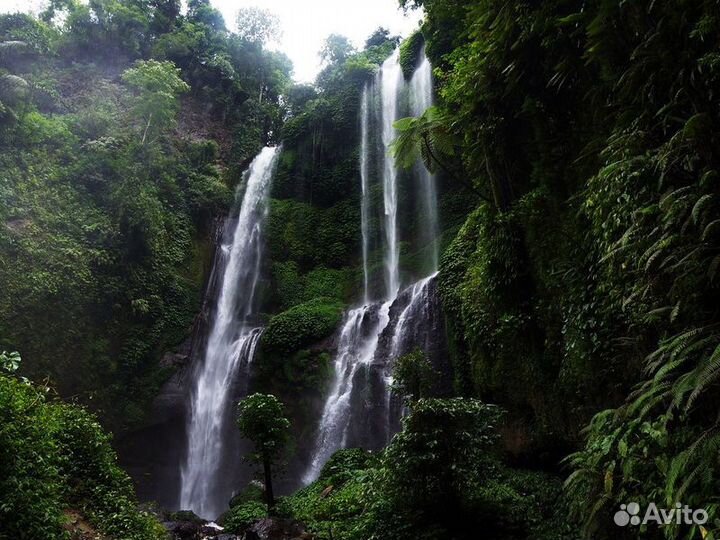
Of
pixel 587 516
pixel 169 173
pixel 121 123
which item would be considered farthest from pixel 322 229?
pixel 587 516

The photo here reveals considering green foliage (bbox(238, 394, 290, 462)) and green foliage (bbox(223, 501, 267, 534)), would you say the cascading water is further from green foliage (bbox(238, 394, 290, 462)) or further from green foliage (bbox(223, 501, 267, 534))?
green foliage (bbox(238, 394, 290, 462))

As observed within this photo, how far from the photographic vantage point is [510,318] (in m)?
6.54

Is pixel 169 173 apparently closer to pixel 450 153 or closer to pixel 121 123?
pixel 121 123

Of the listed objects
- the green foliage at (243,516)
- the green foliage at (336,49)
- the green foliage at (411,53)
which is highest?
the green foliage at (336,49)

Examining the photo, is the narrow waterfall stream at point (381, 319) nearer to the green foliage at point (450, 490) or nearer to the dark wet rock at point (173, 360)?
the green foliage at point (450, 490)

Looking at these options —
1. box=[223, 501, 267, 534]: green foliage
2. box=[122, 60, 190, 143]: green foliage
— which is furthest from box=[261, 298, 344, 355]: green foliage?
box=[122, 60, 190, 143]: green foliage

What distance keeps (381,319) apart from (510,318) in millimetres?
8528

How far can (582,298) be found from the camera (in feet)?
16.1

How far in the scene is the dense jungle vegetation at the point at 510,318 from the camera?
333 cm

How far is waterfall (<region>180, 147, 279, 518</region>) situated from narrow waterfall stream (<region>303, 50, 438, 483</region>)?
4.01 meters

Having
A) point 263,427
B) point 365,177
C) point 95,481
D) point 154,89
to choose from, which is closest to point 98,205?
point 154,89

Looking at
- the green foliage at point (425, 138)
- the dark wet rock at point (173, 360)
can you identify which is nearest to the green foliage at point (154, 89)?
the dark wet rock at point (173, 360)

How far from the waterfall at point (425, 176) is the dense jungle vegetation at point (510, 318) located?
1.10 meters

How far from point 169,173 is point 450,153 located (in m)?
17.7
